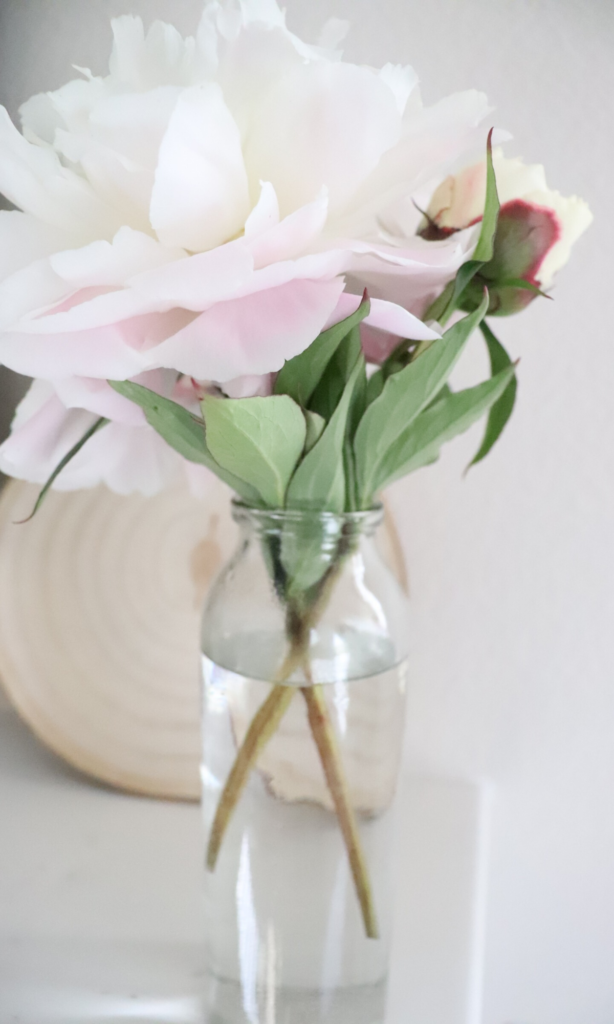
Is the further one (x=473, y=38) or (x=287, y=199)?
(x=473, y=38)

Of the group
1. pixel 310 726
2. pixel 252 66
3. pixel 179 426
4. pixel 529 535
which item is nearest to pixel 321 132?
pixel 252 66

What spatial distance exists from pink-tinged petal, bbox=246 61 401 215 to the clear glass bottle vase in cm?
17

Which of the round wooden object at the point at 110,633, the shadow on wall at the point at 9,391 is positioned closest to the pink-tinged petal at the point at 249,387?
the round wooden object at the point at 110,633

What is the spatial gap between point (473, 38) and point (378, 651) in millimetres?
473

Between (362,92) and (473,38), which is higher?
(473,38)

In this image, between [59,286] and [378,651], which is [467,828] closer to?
[378,651]

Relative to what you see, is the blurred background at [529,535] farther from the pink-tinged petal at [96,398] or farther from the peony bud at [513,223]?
the pink-tinged petal at [96,398]

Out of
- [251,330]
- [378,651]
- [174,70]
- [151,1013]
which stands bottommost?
[151,1013]

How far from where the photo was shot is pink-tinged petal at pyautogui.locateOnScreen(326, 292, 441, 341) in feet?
0.93

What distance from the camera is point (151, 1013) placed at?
0.44 meters

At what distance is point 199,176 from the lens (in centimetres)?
27

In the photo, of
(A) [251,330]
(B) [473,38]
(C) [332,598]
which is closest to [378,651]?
(C) [332,598]

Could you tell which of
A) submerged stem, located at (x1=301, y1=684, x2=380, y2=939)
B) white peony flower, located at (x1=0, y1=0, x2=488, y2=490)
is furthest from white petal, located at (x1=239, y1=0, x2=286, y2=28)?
submerged stem, located at (x1=301, y1=684, x2=380, y2=939)

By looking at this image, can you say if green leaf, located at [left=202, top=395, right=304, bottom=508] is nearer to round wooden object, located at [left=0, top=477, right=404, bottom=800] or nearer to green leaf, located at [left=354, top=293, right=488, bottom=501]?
green leaf, located at [left=354, top=293, right=488, bottom=501]
